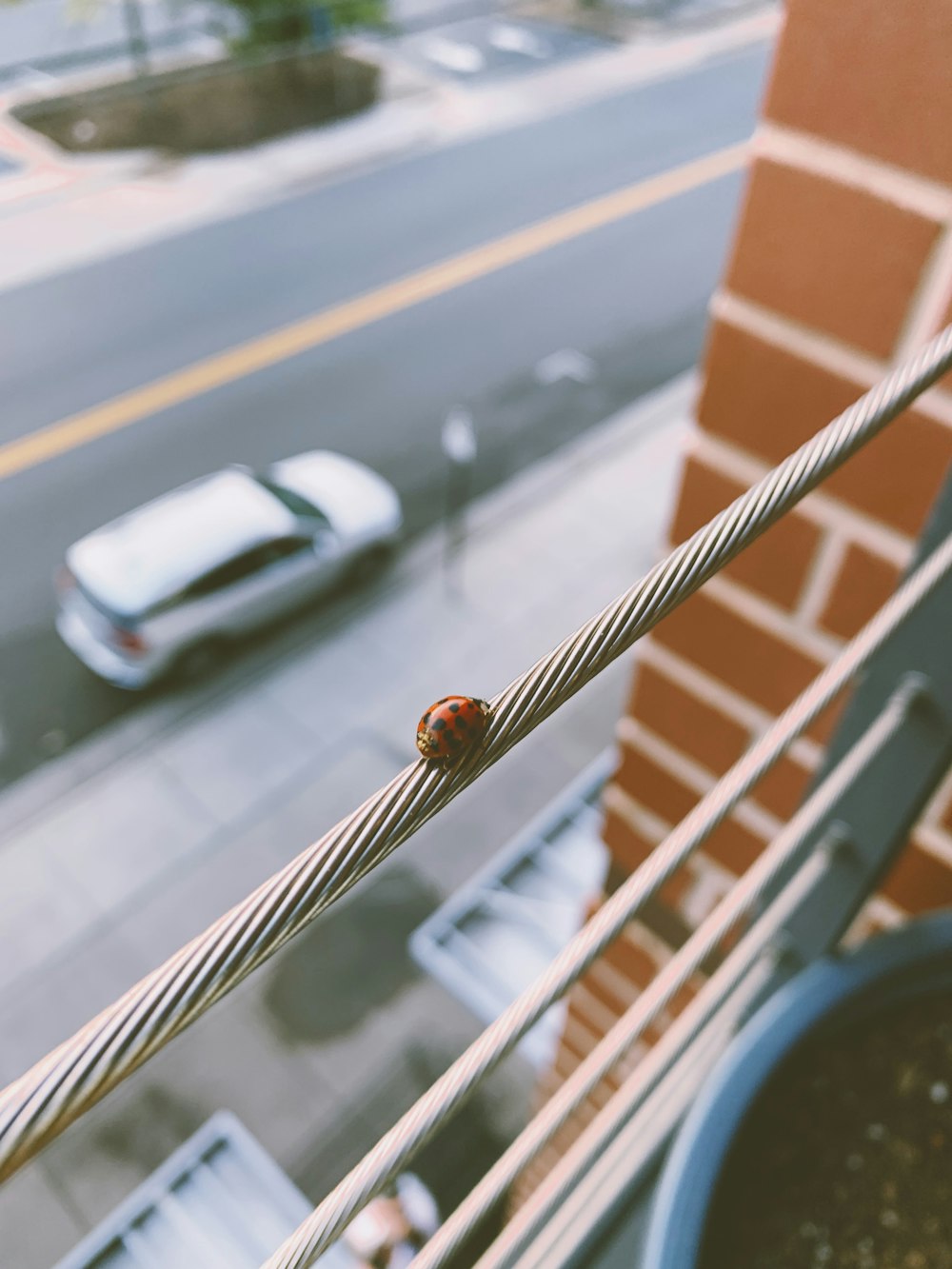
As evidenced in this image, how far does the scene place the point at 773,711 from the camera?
5.19ft

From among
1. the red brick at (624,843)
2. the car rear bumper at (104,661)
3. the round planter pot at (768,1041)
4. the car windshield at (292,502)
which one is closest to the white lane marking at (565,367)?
the car windshield at (292,502)

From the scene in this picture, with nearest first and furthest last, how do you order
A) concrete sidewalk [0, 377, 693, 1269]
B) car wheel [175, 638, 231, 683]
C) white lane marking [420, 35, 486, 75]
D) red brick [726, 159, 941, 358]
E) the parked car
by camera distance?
red brick [726, 159, 941, 358], concrete sidewalk [0, 377, 693, 1269], the parked car, car wheel [175, 638, 231, 683], white lane marking [420, 35, 486, 75]

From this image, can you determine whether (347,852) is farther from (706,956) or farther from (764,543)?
(764,543)

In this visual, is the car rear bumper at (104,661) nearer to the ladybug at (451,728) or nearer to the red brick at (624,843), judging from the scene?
the red brick at (624,843)

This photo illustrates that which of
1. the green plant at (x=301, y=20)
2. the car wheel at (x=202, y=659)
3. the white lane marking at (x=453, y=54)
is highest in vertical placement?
the green plant at (x=301, y=20)

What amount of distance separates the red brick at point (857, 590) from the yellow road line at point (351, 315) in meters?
10.6

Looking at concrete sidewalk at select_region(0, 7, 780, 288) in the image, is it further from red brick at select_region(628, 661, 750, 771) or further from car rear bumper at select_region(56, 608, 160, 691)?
red brick at select_region(628, 661, 750, 771)

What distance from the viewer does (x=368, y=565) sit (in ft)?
32.4

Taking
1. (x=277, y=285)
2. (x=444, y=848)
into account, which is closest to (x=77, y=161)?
(x=277, y=285)

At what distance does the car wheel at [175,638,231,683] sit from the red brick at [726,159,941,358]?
26.4 feet

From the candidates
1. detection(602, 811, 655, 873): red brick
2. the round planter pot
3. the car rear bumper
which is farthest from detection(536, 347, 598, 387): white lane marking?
the round planter pot

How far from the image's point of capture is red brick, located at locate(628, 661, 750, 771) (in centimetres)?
169

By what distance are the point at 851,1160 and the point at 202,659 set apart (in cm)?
824

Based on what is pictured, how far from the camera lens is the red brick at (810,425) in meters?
1.21
